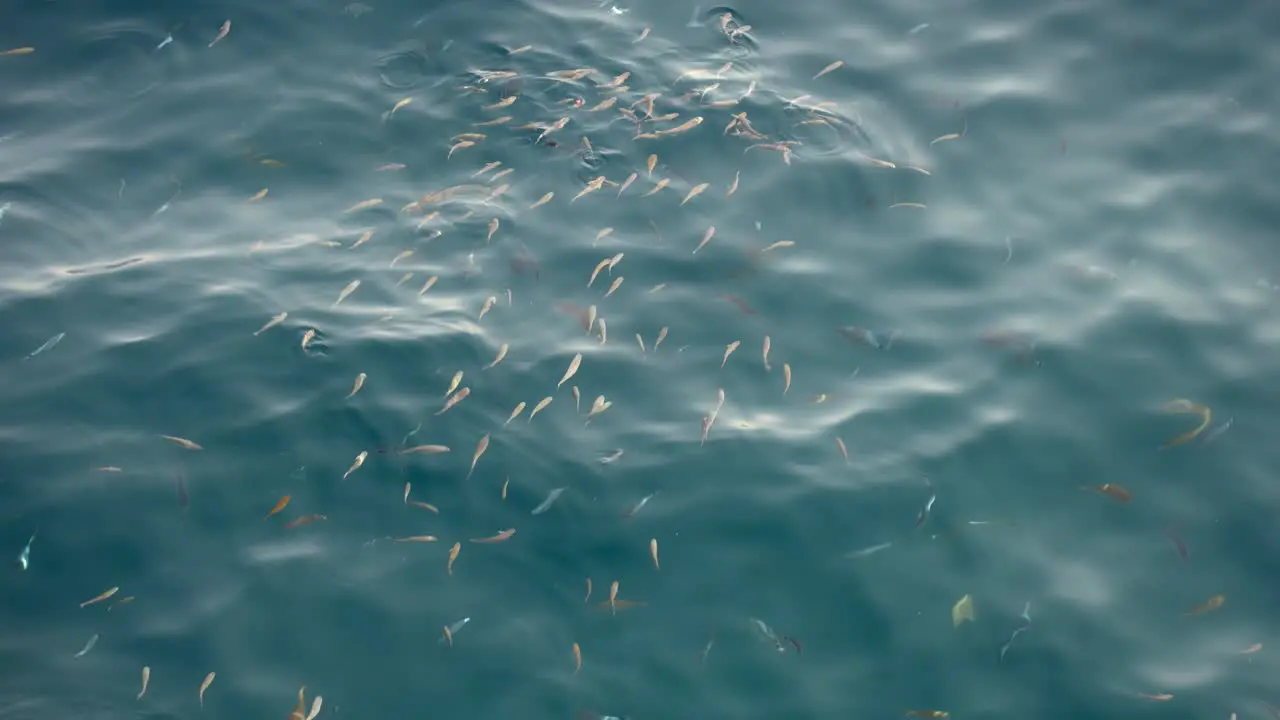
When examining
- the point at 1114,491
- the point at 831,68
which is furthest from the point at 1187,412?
the point at 831,68

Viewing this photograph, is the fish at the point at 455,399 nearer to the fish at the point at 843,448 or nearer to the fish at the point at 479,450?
the fish at the point at 479,450

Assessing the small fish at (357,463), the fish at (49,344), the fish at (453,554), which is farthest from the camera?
the fish at (49,344)

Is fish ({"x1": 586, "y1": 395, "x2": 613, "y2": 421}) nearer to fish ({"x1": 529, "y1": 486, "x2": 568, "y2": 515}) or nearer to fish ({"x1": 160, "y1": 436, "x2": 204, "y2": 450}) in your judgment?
fish ({"x1": 529, "y1": 486, "x2": 568, "y2": 515})

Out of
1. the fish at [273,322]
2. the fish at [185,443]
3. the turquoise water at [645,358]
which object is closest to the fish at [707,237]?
the turquoise water at [645,358]

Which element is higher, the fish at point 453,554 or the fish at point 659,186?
the fish at point 659,186

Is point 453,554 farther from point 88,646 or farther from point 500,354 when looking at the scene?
point 88,646

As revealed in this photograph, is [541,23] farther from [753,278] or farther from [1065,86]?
[1065,86]

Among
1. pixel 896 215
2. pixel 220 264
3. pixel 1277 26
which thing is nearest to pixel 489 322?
pixel 220 264
